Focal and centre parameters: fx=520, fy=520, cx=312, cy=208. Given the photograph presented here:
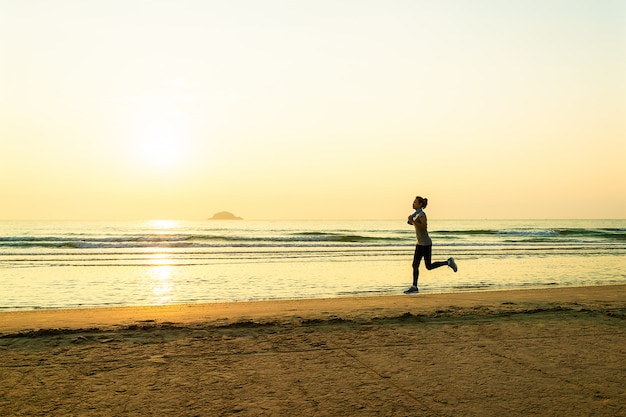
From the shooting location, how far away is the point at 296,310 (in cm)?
909

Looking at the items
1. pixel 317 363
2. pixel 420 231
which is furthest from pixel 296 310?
pixel 420 231

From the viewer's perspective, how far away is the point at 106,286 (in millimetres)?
13969

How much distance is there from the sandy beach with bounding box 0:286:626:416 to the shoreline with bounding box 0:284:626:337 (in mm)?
82

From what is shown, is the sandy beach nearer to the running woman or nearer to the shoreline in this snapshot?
the shoreline

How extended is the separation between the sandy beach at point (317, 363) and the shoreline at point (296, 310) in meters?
0.08

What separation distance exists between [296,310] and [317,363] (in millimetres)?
3904

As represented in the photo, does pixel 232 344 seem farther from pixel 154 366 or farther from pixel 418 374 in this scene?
pixel 418 374

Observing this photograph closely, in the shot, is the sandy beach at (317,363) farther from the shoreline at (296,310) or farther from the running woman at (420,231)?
the running woman at (420,231)

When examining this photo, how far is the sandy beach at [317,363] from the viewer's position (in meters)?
4.01

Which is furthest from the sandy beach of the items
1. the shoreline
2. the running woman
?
the running woman

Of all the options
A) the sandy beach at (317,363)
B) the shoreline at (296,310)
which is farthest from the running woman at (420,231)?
the sandy beach at (317,363)

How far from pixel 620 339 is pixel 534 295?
197 inches

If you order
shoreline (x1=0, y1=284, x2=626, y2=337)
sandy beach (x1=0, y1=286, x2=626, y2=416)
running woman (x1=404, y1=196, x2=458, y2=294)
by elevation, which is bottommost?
shoreline (x1=0, y1=284, x2=626, y2=337)

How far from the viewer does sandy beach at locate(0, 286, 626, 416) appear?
4.01 metres
